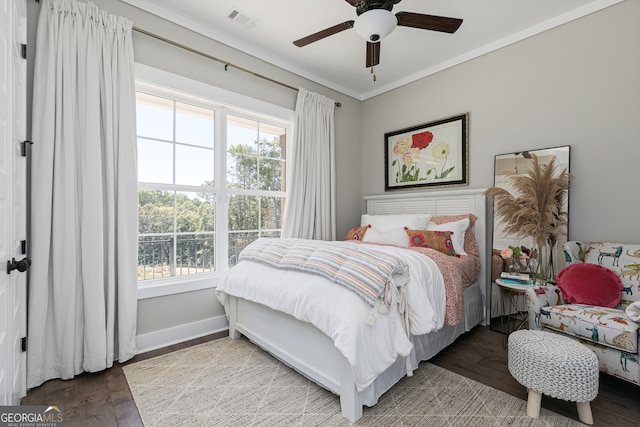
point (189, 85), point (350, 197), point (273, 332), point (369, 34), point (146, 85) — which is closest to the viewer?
point (369, 34)

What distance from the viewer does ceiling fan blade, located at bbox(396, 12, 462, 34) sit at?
1.99 meters

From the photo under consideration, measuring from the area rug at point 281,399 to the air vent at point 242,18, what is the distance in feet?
9.68

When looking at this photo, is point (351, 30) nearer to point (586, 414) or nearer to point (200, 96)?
point (200, 96)

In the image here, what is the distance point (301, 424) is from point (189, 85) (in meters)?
2.81

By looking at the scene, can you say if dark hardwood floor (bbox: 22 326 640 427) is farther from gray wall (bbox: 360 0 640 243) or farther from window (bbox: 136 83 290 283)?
gray wall (bbox: 360 0 640 243)

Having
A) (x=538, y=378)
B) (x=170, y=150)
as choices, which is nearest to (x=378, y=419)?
(x=538, y=378)

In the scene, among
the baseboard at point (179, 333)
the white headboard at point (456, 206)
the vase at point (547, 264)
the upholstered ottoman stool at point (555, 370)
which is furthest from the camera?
the white headboard at point (456, 206)

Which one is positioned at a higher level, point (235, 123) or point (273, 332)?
point (235, 123)

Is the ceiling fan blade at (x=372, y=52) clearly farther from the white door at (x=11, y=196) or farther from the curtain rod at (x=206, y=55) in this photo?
the white door at (x=11, y=196)

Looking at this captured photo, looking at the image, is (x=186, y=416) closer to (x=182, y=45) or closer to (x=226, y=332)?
(x=226, y=332)

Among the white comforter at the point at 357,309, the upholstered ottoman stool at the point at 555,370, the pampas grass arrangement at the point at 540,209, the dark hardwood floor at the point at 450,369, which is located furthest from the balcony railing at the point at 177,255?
the pampas grass arrangement at the point at 540,209

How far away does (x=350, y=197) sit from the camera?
4.29 m

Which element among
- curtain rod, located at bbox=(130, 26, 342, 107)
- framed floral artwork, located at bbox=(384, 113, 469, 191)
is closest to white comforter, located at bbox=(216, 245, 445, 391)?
framed floral artwork, located at bbox=(384, 113, 469, 191)

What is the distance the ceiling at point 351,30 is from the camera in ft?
8.28
